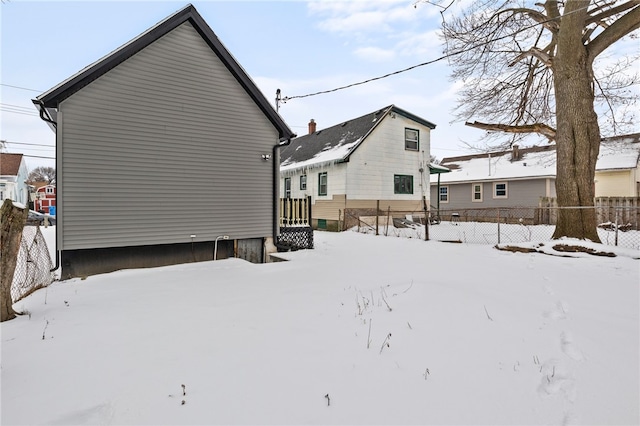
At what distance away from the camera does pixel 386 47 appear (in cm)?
1225

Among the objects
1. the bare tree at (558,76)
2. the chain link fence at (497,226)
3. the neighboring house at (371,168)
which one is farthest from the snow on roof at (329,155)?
the bare tree at (558,76)

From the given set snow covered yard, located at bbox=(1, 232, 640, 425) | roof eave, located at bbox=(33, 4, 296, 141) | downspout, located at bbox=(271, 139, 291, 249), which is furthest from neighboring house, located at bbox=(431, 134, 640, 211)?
snow covered yard, located at bbox=(1, 232, 640, 425)

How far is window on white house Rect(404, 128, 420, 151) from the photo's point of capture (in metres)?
18.8

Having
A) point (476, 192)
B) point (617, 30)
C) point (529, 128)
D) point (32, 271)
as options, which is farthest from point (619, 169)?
point (32, 271)

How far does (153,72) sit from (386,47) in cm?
860

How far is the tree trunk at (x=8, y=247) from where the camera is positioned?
3.78 metres

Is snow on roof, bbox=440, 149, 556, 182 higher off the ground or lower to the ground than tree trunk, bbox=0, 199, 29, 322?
higher

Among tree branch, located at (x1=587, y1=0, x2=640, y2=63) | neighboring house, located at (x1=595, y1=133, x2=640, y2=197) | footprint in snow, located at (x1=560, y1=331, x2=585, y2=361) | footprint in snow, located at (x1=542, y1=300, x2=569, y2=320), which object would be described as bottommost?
footprint in snow, located at (x1=560, y1=331, x2=585, y2=361)

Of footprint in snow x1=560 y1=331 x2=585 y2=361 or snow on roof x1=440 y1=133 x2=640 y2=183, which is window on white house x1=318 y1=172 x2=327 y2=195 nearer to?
snow on roof x1=440 y1=133 x2=640 y2=183

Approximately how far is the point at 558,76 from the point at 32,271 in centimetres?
1341

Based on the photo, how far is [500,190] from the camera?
23922 mm

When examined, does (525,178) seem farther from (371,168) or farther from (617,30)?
(617,30)

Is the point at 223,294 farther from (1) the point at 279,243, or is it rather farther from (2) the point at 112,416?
(1) the point at 279,243

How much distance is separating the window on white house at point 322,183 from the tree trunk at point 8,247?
15246 millimetres
